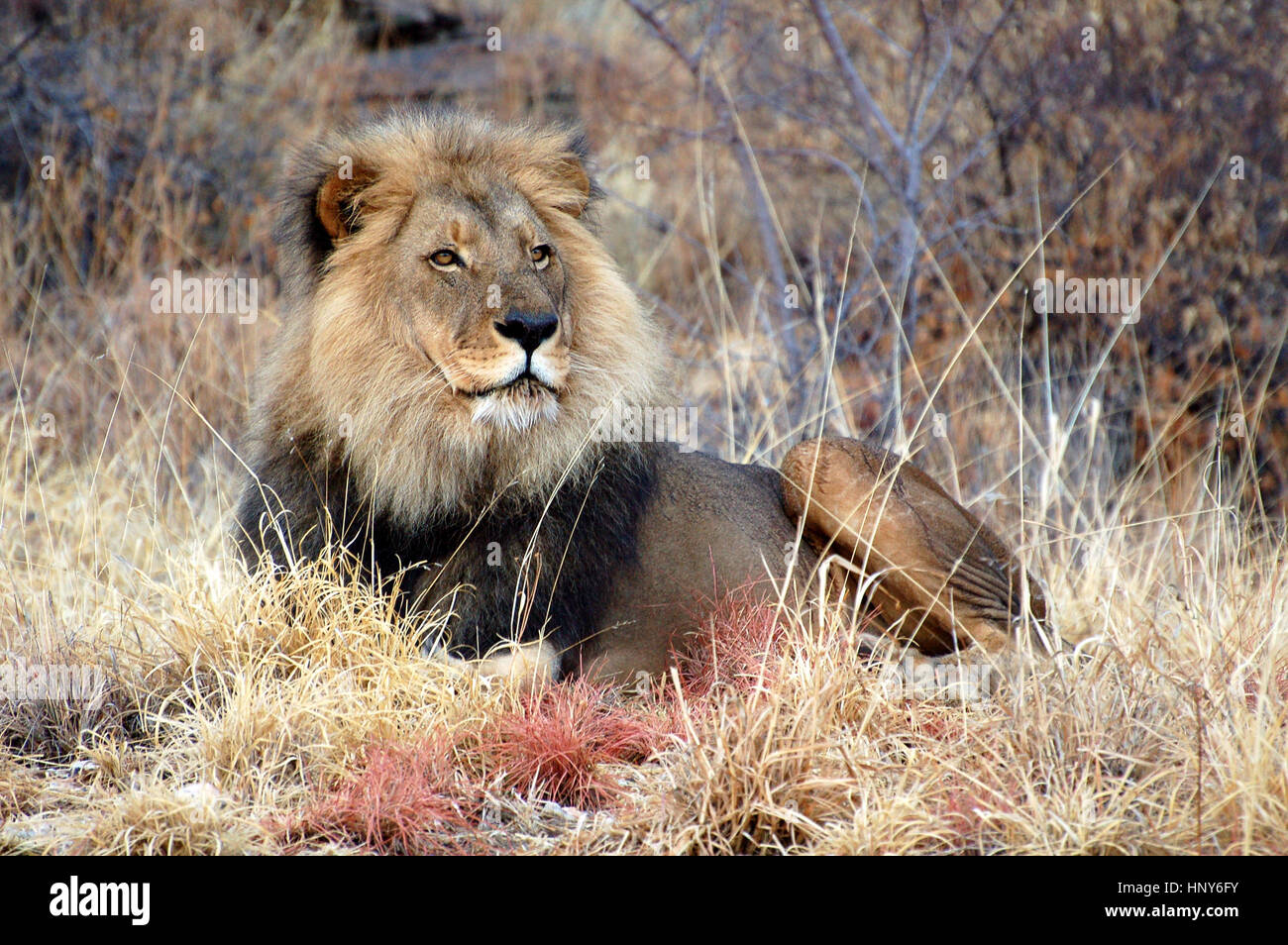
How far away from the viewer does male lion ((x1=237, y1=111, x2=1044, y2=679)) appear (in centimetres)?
427

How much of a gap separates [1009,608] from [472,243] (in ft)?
7.15

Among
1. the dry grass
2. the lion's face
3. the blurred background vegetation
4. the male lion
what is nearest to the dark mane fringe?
the male lion

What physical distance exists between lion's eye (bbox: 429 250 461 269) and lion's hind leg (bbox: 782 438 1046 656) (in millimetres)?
1508

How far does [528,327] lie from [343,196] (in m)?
0.88

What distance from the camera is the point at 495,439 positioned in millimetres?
4277

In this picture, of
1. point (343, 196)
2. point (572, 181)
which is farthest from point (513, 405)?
point (572, 181)

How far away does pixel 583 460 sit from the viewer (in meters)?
4.50

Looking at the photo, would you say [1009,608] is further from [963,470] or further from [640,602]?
[963,470]

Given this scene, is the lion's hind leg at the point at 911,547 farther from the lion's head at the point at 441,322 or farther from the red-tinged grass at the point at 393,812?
the red-tinged grass at the point at 393,812

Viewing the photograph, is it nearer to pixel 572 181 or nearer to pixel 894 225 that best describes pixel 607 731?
pixel 572 181

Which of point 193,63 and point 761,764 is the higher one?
point 193,63

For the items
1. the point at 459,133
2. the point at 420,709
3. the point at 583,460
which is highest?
the point at 459,133

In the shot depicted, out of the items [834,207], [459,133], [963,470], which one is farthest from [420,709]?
[834,207]

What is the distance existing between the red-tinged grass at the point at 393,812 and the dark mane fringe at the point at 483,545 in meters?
0.59
